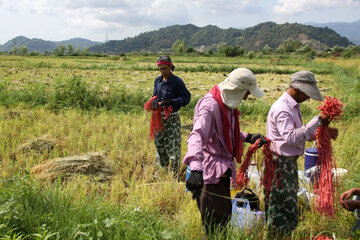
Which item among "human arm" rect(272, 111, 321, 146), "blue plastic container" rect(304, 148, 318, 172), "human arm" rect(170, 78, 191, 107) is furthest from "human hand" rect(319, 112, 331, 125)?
"human arm" rect(170, 78, 191, 107)

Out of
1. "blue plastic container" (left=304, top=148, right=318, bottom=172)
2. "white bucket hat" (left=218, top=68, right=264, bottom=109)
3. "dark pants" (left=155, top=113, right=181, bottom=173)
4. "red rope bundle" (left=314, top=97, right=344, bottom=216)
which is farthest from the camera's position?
"dark pants" (left=155, top=113, right=181, bottom=173)

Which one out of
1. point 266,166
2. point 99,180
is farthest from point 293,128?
point 99,180

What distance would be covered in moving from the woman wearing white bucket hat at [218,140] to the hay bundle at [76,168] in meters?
2.04

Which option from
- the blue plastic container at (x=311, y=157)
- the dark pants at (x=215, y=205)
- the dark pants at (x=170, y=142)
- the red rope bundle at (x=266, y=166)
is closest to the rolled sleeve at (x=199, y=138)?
the dark pants at (x=215, y=205)

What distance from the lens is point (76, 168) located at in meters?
4.07

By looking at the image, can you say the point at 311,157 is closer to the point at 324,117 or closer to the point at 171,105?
the point at 324,117

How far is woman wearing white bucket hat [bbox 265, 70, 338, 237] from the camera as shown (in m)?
2.57

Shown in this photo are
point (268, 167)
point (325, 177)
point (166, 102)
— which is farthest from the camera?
point (166, 102)

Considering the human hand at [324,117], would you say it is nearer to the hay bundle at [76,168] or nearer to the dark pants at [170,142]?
the dark pants at [170,142]

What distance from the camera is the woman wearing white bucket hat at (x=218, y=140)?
91.5 inches

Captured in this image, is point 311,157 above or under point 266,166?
under

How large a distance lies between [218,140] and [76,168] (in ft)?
8.29

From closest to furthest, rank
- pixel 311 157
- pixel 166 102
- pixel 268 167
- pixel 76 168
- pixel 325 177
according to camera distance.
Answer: pixel 325 177 → pixel 268 167 → pixel 311 157 → pixel 76 168 → pixel 166 102

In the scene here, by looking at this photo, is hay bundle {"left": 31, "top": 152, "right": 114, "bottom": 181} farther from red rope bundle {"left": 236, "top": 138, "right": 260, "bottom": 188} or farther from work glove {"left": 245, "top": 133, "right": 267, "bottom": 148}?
work glove {"left": 245, "top": 133, "right": 267, "bottom": 148}
